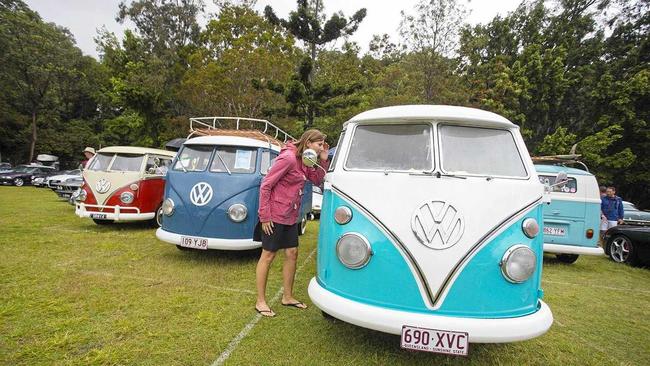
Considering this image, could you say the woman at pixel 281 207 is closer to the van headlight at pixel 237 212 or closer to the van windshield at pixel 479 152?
the van windshield at pixel 479 152

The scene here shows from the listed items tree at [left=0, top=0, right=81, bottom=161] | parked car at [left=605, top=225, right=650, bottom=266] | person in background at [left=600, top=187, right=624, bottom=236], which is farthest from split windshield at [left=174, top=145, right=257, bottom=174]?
tree at [left=0, top=0, right=81, bottom=161]

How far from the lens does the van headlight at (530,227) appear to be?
109 inches

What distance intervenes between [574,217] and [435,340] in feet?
18.5

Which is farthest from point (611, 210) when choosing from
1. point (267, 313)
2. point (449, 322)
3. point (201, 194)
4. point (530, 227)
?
point (201, 194)

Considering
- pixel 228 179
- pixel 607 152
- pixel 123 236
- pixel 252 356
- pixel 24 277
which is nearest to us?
pixel 252 356

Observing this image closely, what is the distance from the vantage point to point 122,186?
7879 mm

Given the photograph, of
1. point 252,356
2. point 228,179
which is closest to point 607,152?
point 228,179

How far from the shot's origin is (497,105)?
71.0 feet

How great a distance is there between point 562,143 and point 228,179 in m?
22.2

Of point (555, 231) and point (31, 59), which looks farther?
point (31, 59)

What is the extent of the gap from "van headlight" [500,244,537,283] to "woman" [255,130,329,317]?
1.97 m

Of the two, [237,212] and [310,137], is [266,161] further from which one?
[310,137]

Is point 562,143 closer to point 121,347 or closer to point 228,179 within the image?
point 228,179

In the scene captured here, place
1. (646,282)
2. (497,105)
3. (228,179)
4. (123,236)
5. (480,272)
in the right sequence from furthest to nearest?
(497,105) < (123,236) < (646,282) < (228,179) < (480,272)
